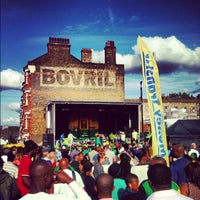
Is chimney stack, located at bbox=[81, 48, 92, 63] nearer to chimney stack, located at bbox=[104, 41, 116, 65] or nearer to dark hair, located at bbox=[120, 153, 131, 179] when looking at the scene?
chimney stack, located at bbox=[104, 41, 116, 65]

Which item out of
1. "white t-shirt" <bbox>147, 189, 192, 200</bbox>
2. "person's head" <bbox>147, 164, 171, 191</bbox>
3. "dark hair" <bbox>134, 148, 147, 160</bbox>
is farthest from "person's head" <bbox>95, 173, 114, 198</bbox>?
"dark hair" <bbox>134, 148, 147, 160</bbox>

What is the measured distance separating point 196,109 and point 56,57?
27.7 meters

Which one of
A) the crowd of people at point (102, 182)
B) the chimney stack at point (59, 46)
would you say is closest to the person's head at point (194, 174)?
the crowd of people at point (102, 182)

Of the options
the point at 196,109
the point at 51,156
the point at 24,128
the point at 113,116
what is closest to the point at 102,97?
the point at 113,116

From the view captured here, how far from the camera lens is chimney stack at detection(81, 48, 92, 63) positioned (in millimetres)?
41062

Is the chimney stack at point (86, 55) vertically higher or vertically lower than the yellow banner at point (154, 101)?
higher

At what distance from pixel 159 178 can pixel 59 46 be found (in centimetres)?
3592

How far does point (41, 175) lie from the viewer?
3311 mm

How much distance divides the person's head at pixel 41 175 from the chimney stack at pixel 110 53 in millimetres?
37327

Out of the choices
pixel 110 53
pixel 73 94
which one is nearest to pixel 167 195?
pixel 73 94

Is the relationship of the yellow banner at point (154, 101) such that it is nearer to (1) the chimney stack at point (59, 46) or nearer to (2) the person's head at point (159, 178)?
(2) the person's head at point (159, 178)

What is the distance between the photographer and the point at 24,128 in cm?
3775

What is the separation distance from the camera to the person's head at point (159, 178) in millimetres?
3496

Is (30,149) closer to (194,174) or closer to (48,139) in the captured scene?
(194,174)
